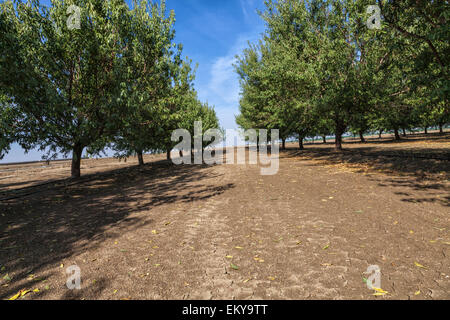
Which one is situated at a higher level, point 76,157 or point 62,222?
point 76,157

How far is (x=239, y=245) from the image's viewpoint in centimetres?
435

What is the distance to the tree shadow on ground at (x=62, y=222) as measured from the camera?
159 inches

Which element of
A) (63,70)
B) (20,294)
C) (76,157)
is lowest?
(20,294)

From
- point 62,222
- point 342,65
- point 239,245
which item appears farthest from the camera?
point 342,65

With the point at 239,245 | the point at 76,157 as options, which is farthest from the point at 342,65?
the point at 76,157

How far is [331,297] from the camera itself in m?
2.75

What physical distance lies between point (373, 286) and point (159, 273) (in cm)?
320

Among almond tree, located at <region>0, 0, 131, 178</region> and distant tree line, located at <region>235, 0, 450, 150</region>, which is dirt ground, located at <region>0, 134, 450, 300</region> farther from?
distant tree line, located at <region>235, 0, 450, 150</region>

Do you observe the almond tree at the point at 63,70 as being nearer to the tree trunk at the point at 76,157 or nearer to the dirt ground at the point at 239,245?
the tree trunk at the point at 76,157

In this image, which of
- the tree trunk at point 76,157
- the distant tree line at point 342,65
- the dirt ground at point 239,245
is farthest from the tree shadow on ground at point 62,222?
the distant tree line at point 342,65

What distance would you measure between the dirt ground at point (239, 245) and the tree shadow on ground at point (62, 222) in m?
0.04

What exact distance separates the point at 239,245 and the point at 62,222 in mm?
5496

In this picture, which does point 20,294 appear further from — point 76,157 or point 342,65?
point 342,65
